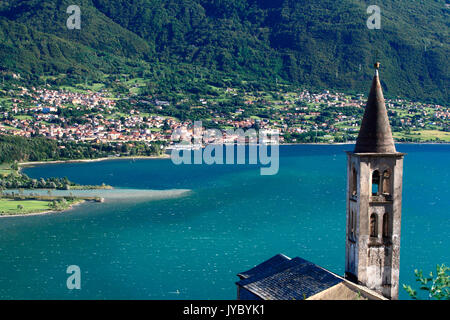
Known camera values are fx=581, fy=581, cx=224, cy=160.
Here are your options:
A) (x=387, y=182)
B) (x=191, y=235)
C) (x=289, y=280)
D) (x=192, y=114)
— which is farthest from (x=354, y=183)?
(x=192, y=114)

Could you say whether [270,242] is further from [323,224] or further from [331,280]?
[331,280]

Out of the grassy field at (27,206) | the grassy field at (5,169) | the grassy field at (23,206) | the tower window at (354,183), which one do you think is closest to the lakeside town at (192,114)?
the grassy field at (5,169)

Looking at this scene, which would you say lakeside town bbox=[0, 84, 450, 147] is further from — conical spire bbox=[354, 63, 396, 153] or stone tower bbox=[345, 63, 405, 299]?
stone tower bbox=[345, 63, 405, 299]

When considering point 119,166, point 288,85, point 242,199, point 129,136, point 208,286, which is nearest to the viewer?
point 208,286

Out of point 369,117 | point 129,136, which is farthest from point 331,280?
point 129,136

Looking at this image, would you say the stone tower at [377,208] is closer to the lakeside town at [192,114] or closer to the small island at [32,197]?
the small island at [32,197]

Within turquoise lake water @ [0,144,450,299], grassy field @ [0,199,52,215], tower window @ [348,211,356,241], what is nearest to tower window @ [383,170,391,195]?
tower window @ [348,211,356,241]

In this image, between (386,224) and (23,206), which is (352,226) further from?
(23,206)
